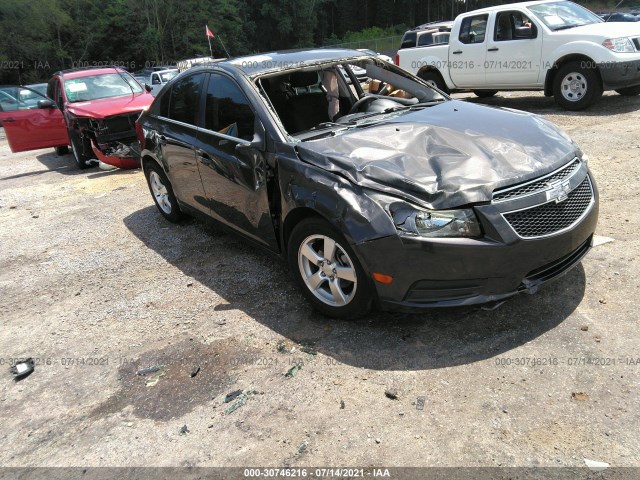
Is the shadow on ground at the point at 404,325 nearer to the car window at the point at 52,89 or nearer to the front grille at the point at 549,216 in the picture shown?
the front grille at the point at 549,216

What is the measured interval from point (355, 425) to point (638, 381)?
5.03ft

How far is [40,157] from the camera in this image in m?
13.0

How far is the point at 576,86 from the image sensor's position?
8.84 meters

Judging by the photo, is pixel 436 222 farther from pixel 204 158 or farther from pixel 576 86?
pixel 576 86

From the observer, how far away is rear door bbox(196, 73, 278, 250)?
152 inches

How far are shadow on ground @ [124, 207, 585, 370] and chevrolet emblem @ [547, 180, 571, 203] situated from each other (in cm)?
77

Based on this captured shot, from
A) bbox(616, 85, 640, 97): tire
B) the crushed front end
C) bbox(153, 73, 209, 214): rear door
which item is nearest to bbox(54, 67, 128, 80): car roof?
the crushed front end

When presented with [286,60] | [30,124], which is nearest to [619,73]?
[286,60]

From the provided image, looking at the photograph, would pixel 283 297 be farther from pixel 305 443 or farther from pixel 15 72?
pixel 15 72

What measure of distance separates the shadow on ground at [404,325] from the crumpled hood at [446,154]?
76 centimetres

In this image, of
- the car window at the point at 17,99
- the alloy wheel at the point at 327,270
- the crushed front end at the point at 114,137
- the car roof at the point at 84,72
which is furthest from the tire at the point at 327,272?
the car window at the point at 17,99

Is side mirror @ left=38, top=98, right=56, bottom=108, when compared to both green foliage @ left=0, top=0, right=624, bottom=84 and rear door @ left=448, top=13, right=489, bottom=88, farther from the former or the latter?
green foliage @ left=0, top=0, right=624, bottom=84

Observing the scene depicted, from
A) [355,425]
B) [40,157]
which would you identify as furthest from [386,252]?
[40,157]

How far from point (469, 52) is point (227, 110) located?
7674mm
